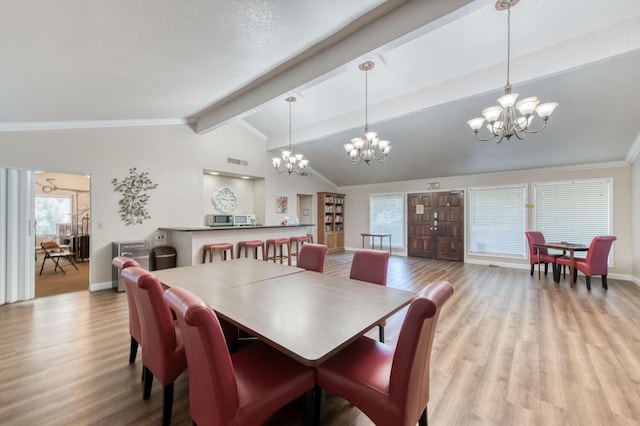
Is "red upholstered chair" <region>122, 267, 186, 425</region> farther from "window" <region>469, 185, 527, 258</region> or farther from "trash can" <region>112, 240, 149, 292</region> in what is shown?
"window" <region>469, 185, 527, 258</region>

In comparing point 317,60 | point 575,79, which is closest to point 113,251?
point 317,60

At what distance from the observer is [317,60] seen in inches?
119

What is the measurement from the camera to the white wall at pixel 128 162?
393 centimetres

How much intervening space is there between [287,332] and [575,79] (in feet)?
15.9

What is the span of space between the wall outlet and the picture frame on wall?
3.08m

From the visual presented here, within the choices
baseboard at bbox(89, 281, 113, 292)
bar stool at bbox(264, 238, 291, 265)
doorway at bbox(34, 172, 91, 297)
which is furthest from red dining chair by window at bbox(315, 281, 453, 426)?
doorway at bbox(34, 172, 91, 297)

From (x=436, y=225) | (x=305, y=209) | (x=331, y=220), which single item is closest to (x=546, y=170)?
(x=436, y=225)

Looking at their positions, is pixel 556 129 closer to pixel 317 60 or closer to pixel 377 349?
pixel 317 60

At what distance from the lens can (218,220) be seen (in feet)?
19.8

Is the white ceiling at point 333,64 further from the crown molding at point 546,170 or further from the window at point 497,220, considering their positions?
the window at point 497,220

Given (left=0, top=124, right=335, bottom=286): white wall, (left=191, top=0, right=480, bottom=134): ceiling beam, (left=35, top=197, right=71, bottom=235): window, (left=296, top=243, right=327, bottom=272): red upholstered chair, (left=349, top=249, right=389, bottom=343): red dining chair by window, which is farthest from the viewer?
(left=35, top=197, right=71, bottom=235): window

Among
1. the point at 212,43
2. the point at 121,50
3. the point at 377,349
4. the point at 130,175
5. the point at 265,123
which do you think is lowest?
the point at 377,349

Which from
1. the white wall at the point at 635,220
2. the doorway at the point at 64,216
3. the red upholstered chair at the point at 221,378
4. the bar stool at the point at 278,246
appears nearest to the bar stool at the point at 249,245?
the bar stool at the point at 278,246

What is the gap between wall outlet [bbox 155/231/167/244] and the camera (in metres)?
5.04
